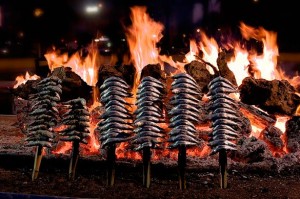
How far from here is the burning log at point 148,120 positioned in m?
5.84

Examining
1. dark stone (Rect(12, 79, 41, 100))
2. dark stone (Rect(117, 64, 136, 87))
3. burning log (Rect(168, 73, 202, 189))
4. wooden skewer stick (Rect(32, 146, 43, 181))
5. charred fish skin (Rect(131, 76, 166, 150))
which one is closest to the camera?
burning log (Rect(168, 73, 202, 189))

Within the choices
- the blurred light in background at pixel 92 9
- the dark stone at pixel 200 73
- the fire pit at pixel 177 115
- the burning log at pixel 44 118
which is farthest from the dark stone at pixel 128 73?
the blurred light in background at pixel 92 9

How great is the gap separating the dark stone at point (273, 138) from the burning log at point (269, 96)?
A: 15.9 inches

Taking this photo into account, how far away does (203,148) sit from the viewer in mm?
7305

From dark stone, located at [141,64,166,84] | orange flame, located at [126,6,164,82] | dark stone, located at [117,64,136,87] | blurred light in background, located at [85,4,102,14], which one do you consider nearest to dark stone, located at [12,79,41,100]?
dark stone, located at [117,64,136,87]

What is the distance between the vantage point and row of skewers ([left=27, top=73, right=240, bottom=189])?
18.9 feet

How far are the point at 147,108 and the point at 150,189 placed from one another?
1.06 meters

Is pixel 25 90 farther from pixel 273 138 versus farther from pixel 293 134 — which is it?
pixel 293 134

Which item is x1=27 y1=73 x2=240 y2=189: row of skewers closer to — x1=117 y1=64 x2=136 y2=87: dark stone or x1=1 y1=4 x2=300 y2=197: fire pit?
x1=1 y1=4 x2=300 y2=197: fire pit

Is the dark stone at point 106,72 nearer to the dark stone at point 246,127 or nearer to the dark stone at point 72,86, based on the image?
the dark stone at point 72,86

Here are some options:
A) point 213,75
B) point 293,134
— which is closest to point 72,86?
point 213,75

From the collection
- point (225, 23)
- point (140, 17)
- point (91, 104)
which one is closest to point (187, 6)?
point (225, 23)

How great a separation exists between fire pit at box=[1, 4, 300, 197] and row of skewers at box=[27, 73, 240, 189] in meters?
0.01

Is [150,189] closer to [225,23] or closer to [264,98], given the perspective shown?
[264,98]
